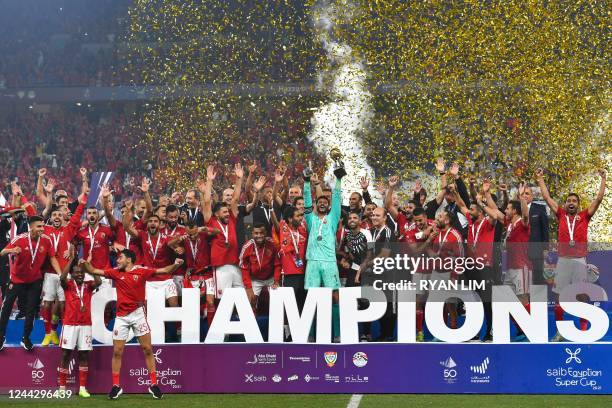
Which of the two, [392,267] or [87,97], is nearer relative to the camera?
[392,267]

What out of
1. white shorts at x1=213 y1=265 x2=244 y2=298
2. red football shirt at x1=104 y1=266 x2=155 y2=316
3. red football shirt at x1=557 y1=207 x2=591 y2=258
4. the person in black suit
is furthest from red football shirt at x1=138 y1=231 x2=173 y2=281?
red football shirt at x1=557 y1=207 x2=591 y2=258

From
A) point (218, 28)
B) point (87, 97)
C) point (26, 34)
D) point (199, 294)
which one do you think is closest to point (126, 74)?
point (87, 97)

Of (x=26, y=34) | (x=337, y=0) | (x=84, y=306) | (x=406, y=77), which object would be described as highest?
(x=26, y=34)

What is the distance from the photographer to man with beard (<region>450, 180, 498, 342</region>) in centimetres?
1228

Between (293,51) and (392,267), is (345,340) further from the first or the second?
(293,51)

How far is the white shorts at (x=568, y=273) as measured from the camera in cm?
1220

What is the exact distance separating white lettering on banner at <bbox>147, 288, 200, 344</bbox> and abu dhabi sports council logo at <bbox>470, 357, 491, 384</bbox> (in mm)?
3338

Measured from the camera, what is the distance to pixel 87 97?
41.9 metres

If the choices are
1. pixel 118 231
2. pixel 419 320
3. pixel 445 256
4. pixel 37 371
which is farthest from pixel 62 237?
pixel 445 256

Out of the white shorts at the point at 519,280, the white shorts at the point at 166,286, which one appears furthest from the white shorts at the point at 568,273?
the white shorts at the point at 166,286

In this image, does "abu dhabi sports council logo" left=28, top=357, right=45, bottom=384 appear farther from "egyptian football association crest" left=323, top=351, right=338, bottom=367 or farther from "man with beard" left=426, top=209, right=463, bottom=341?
"man with beard" left=426, top=209, right=463, bottom=341

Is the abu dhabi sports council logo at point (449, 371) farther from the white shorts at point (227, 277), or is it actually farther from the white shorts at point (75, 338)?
the white shorts at point (75, 338)

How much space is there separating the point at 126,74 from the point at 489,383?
3175 centimetres

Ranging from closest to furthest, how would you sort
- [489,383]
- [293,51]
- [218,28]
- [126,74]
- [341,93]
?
[489,383] < [341,93] < [218,28] < [293,51] < [126,74]
